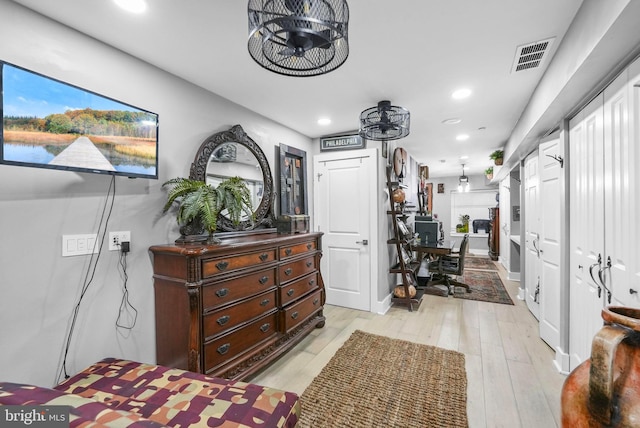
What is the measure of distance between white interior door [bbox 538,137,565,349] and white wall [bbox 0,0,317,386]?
3.23 metres

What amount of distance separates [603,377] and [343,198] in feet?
10.4

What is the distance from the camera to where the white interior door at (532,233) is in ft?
10.2

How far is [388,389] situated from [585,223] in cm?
187

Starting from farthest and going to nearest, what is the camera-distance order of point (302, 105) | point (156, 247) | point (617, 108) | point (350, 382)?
point (302, 105) → point (350, 382) → point (156, 247) → point (617, 108)

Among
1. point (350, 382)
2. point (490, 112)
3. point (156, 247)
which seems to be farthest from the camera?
point (490, 112)

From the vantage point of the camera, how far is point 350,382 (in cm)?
213

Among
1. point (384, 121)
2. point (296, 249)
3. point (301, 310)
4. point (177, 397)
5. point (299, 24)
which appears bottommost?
point (301, 310)

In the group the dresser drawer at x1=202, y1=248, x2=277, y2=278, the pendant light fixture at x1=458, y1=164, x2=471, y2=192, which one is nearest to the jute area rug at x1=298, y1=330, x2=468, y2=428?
the dresser drawer at x1=202, y1=248, x2=277, y2=278

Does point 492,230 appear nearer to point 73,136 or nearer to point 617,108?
point 617,108

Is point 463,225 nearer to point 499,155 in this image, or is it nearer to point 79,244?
point 499,155

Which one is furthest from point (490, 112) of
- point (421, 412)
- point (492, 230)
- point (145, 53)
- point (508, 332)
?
point (492, 230)

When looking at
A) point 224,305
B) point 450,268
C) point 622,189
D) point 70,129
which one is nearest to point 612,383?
point 622,189

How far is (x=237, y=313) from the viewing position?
2.06 meters

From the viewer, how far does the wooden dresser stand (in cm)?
181
